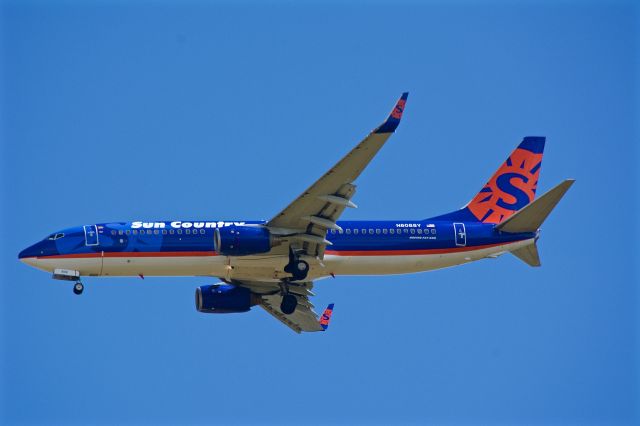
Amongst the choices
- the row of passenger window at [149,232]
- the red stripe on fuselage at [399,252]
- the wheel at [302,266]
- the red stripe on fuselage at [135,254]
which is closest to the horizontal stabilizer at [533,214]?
the red stripe on fuselage at [399,252]

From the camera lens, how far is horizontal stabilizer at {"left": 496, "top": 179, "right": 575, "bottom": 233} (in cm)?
6242

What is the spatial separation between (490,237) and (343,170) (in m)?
11.9

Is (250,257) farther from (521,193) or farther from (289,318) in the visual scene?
(521,193)

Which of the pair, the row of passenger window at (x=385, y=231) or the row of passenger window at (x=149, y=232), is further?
the row of passenger window at (x=385, y=231)

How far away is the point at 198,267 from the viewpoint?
207 ft

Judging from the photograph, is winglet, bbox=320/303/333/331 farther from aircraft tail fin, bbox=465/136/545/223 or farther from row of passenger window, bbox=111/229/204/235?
row of passenger window, bbox=111/229/204/235

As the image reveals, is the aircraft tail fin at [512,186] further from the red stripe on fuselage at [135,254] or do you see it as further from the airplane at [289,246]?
the red stripe on fuselage at [135,254]

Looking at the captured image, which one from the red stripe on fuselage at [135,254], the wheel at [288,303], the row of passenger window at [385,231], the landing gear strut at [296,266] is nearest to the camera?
the red stripe on fuselage at [135,254]

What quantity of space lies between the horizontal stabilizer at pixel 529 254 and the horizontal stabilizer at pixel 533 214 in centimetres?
102

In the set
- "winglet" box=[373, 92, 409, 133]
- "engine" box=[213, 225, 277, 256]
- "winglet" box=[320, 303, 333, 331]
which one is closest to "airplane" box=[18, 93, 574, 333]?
"engine" box=[213, 225, 277, 256]

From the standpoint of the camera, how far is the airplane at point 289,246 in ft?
201

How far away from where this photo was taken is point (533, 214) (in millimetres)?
64562

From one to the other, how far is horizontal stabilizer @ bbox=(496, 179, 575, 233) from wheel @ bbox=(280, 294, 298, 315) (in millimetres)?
11258

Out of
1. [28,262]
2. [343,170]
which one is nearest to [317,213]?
[343,170]
